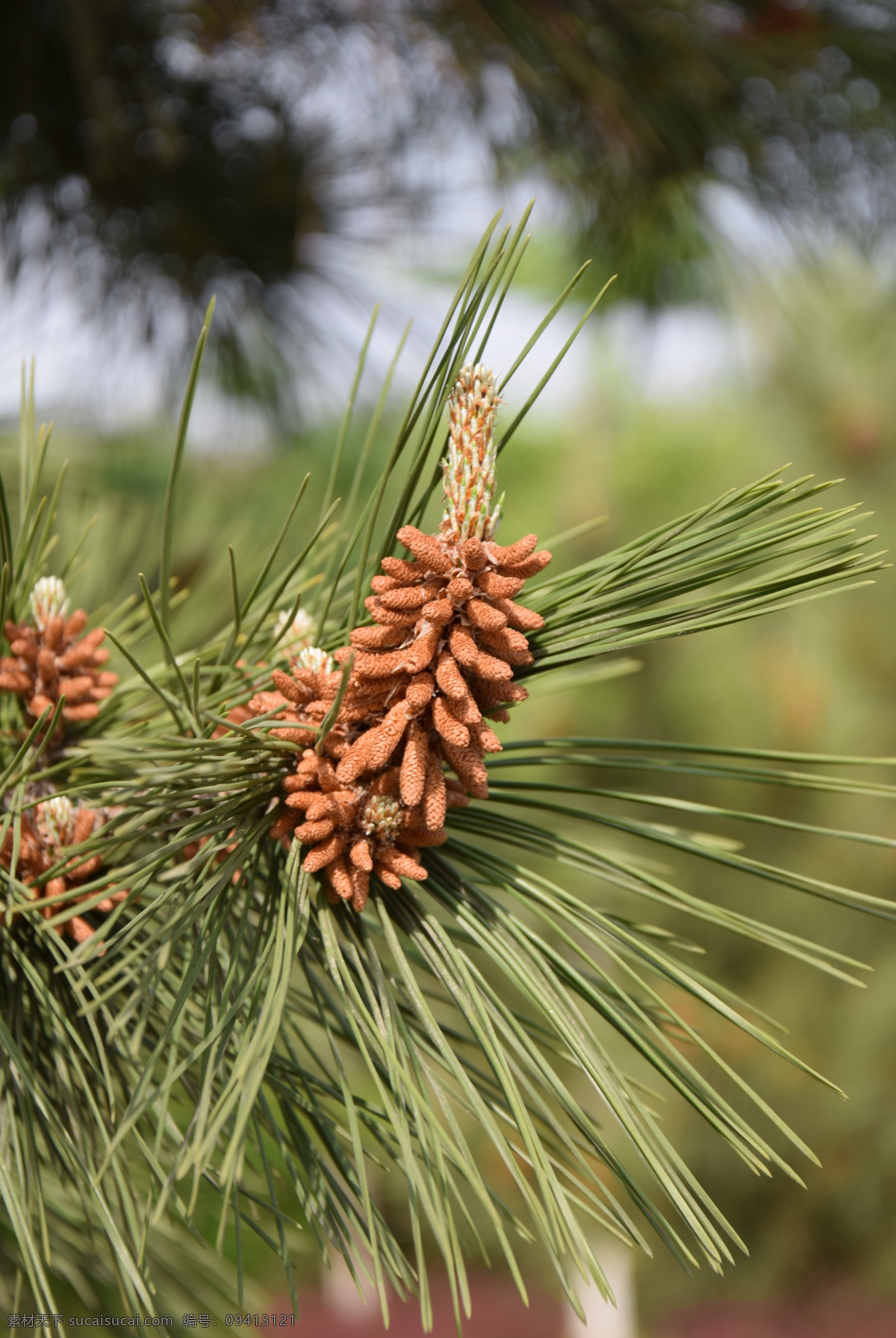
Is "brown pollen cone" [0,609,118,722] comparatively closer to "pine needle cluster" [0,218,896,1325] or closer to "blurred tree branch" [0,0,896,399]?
"pine needle cluster" [0,218,896,1325]

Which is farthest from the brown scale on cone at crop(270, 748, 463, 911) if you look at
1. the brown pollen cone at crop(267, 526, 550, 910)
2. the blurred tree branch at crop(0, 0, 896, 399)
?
the blurred tree branch at crop(0, 0, 896, 399)

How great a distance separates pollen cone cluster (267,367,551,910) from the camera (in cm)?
25

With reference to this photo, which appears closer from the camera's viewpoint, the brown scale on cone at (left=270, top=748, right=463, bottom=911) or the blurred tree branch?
the brown scale on cone at (left=270, top=748, right=463, bottom=911)

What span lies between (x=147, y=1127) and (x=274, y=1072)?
7 cm

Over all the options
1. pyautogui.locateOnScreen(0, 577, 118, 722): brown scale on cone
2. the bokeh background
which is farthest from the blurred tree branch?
pyautogui.locateOnScreen(0, 577, 118, 722): brown scale on cone

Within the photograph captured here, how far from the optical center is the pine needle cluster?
24 centimetres

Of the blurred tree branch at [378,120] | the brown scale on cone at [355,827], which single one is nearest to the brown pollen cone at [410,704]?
the brown scale on cone at [355,827]

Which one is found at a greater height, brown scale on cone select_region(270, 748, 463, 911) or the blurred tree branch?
the blurred tree branch

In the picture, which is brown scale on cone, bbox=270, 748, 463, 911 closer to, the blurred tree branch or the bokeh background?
the bokeh background

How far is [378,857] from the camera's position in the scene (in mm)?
265

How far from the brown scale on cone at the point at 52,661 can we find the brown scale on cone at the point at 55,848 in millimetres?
39

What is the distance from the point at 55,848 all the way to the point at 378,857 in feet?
0.35

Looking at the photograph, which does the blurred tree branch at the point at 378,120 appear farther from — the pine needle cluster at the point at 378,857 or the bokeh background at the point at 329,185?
the pine needle cluster at the point at 378,857

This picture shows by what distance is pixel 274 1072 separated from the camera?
1.01ft
